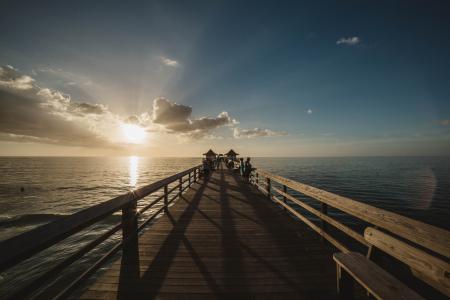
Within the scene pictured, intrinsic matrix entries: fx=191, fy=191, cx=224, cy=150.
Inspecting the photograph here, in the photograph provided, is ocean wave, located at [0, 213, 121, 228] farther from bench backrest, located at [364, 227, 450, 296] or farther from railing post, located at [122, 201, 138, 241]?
bench backrest, located at [364, 227, 450, 296]

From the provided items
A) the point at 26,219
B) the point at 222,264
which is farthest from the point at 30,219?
the point at 222,264

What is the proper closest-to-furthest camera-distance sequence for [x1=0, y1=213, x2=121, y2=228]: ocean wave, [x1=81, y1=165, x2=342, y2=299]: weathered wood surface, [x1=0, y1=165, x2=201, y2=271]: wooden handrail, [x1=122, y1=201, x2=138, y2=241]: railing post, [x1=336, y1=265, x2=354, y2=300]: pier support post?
[x1=0, y1=165, x2=201, y2=271]: wooden handrail, [x1=336, y1=265, x2=354, y2=300]: pier support post, [x1=81, y1=165, x2=342, y2=299]: weathered wood surface, [x1=122, y1=201, x2=138, y2=241]: railing post, [x1=0, y1=213, x2=121, y2=228]: ocean wave

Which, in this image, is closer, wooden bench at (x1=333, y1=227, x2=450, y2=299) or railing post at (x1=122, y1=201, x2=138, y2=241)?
wooden bench at (x1=333, y1=227, x2=450, y2=299)

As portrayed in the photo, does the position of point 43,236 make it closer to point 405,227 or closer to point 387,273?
point 387,273

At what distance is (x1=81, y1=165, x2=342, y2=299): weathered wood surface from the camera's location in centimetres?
260

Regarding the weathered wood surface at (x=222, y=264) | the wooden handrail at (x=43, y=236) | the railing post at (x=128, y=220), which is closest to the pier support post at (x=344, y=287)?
the weathered wood surface at (x=222, y=264)

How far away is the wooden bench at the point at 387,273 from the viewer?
1.59 meters

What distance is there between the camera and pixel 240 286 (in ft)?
8.91

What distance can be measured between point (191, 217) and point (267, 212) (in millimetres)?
2381

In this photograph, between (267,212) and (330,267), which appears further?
(267,212)

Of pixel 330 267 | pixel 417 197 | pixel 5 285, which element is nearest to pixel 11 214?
pixel 5 285

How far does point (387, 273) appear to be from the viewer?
6.19 ft

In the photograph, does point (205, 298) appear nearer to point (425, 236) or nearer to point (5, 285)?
point (425, 236)

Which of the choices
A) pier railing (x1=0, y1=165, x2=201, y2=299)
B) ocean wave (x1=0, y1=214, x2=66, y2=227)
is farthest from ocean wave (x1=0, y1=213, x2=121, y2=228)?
pier railing (x1=0, y1=165, x2=201, y2=299)
